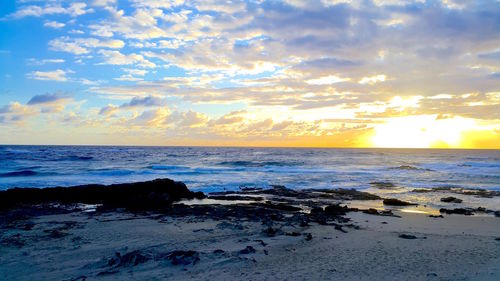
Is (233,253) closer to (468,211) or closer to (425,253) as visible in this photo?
(425,253)

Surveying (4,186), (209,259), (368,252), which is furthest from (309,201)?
(4,186)

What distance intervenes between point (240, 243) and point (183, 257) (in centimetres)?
227

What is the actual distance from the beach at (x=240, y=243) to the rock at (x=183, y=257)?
0.11ft

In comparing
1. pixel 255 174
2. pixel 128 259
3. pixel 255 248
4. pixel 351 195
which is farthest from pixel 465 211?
pixel 255 174

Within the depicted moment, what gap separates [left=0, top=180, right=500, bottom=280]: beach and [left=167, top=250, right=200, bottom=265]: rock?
0.03 meters

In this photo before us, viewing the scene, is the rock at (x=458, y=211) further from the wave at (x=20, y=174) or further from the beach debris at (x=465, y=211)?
the wave at (x=20, y=174)

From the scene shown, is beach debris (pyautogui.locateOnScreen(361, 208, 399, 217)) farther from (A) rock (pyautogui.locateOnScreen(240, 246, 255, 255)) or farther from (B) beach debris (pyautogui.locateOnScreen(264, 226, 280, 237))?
(A) rock (pyautogui.locateOnScreen(240, 246, 255, 255))

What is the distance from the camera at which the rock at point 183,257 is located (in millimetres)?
8797

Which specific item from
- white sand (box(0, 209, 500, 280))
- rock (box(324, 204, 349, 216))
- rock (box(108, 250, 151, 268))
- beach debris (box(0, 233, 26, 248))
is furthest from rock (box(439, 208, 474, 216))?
beach debris (box(0, 233, 26, 248))

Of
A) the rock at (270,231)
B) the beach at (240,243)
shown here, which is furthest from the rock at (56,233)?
the rock at (270,231)

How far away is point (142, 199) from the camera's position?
58.1 feet

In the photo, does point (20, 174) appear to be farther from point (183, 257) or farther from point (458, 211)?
point (458, 211)

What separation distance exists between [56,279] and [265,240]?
5.62m

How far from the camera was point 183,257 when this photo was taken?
9.01m
